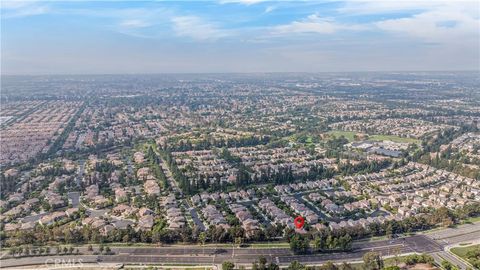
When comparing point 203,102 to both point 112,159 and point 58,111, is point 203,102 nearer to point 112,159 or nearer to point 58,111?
point 58,111

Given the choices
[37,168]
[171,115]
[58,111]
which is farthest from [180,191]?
[58,111]

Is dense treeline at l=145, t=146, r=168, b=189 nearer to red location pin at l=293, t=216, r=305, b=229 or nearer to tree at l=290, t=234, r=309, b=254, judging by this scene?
red location pin at l=293, t=216, r=305, b=229

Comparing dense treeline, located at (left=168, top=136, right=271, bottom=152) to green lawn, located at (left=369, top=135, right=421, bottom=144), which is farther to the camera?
green lawn, located at (left=369, top=135, right=421, bottom=144)

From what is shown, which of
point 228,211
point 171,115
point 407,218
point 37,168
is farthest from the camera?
point 171,115

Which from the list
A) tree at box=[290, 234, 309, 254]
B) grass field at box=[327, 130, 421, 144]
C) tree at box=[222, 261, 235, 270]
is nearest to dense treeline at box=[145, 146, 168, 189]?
tree at box=[222, 261, 235, 270]

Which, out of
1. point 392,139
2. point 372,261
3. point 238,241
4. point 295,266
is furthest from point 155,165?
point 392,139

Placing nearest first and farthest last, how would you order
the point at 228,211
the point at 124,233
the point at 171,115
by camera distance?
the point at 124,233, the point at 228,211, the point at 171,115

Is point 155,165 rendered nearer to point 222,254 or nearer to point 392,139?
point 222,254

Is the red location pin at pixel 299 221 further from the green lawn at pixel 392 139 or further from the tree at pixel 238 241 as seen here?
the green lawn at pixel 392 139
